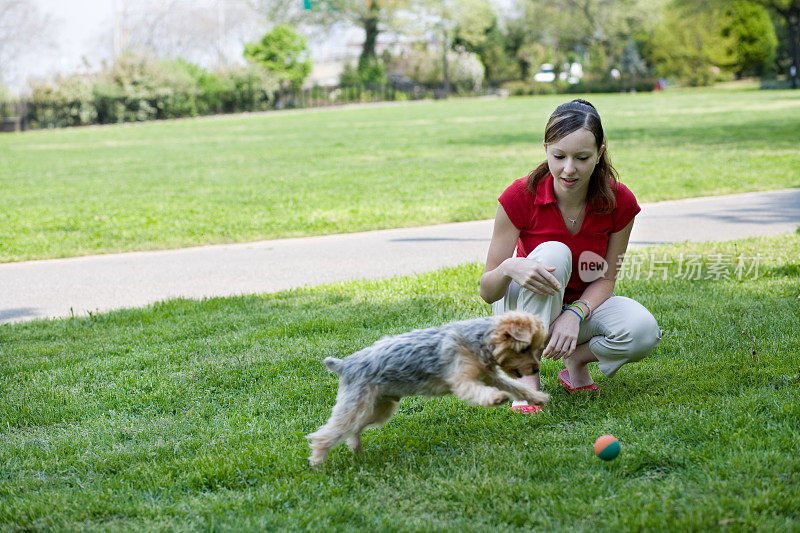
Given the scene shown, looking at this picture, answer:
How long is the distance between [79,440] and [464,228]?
659 centimetres

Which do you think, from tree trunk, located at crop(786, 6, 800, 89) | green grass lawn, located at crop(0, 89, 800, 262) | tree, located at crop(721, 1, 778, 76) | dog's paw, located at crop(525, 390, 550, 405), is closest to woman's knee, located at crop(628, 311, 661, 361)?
dog's paw, located at crop(525, 390, 550, 405)

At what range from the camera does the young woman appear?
13.1 feet

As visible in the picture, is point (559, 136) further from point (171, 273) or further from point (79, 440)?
point (171, 273)

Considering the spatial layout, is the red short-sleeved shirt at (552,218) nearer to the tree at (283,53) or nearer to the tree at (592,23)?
the tree at (283,53)

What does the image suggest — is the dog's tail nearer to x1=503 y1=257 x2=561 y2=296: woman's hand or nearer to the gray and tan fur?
the gray and tan fur

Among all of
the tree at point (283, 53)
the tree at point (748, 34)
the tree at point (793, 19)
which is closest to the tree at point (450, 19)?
the tree at point (283, 53)

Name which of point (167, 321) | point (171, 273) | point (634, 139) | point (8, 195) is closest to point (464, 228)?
point (171, 273)

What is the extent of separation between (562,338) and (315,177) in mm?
12214

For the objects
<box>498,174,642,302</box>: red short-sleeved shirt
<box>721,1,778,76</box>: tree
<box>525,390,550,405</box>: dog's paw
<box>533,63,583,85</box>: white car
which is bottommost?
<box>525,390,550,405</box>: dog's paw

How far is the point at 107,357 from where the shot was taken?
5570 millimetres

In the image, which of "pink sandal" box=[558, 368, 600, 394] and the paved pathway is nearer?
"pink sandal" box=[558, 368, 600, 394]

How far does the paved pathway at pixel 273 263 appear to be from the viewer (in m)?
7.51

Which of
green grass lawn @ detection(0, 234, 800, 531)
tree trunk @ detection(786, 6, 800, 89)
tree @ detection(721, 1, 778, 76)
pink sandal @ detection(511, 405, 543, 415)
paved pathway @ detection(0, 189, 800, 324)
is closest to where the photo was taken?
green grass lawn @ detection(0, 234, 800, 531)

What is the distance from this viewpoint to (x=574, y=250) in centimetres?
431
